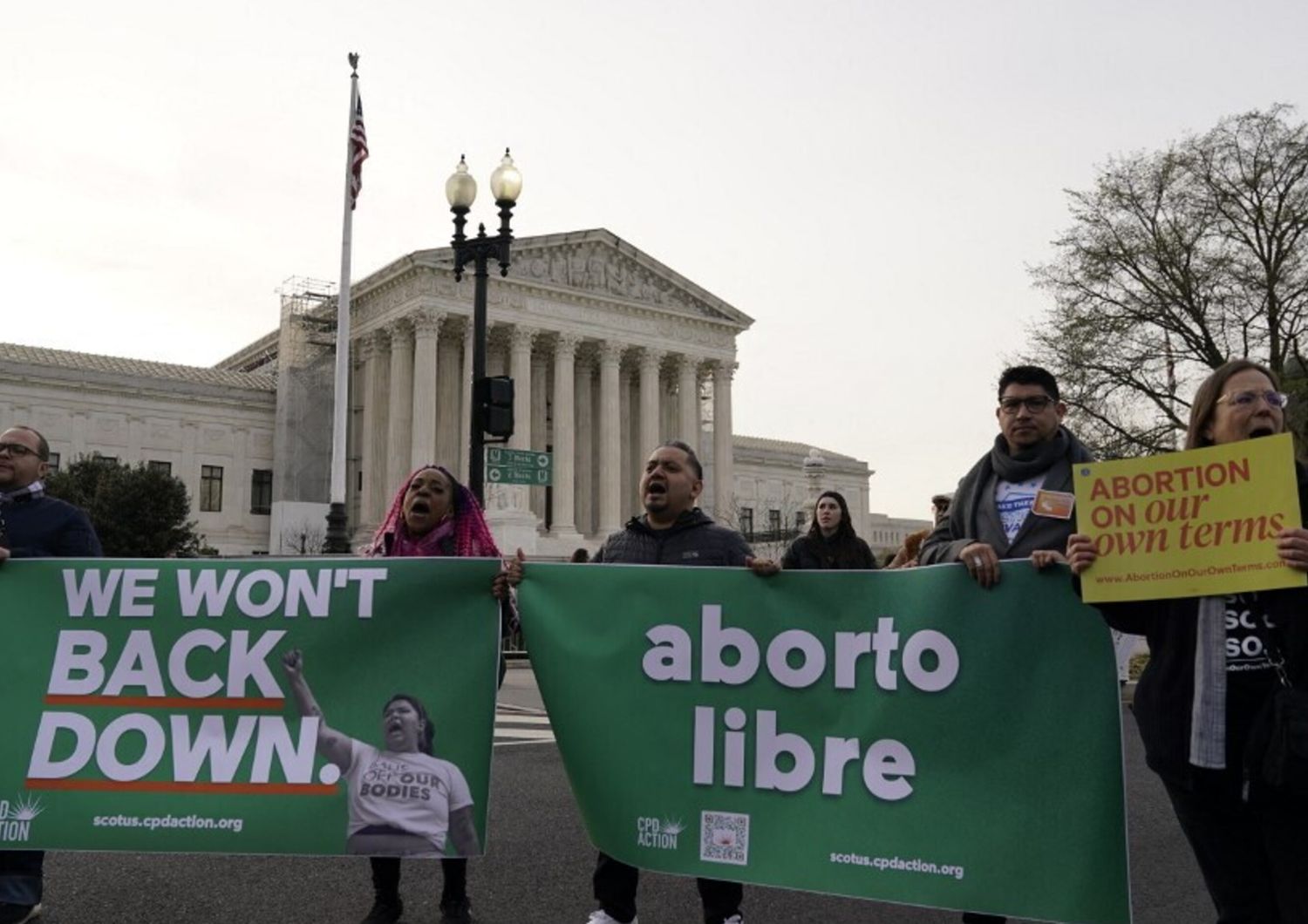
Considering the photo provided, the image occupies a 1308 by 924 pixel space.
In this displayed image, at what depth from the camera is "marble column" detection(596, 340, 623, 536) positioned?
59.2m

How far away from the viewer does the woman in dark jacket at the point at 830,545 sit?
8.69 m

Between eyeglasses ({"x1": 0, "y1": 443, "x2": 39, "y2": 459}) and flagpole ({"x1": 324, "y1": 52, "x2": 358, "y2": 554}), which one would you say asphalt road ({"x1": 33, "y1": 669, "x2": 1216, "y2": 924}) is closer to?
eyeglasses ({"x1": 0, "y1": 443, "x2": 39, "y2": 459})

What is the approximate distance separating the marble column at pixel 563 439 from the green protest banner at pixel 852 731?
51775mm

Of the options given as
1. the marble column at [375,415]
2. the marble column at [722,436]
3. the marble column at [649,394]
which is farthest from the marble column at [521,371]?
the marble column at [722,436]

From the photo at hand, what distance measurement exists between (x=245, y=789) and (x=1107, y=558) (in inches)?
135

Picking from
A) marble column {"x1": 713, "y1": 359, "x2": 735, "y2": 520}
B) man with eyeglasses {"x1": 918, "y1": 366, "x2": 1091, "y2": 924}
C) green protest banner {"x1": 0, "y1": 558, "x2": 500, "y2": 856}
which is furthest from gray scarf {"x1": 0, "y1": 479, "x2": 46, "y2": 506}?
marble column {"x1": 713, "y1": 359, "x2": 735, "y2": 520}

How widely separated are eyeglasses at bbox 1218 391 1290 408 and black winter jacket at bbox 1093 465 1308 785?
0.21m

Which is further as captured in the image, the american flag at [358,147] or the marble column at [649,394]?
the marble column at [649,394]

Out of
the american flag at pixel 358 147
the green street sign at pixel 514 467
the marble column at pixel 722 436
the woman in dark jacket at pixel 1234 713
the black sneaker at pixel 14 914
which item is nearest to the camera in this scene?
the woman in dark jacket at pixel 1234 713

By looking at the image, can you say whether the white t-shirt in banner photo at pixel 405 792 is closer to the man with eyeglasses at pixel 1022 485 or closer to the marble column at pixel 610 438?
the man with eyeglasses at pixel 1022 485

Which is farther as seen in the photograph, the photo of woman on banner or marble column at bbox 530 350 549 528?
marble column at bbox 530 350 549 528

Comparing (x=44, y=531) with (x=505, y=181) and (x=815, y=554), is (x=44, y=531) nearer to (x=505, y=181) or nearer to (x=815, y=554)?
(x=815, y=554)

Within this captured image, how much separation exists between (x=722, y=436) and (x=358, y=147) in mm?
38577

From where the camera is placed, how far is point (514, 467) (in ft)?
49.3
